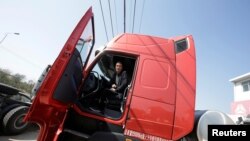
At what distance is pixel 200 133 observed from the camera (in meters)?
2.87

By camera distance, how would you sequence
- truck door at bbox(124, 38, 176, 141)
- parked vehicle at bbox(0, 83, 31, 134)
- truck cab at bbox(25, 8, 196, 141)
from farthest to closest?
parked vehicle at bbox(0, 83, 31, 134)
truck door at bbox(124, 38, 176, 141)
truck cab at bbox(25, 8, 196, 141)

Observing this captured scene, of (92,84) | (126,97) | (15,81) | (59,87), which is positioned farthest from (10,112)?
(15,81)

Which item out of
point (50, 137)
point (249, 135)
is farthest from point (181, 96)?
point (50, 137)

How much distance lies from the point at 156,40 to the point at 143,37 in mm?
256

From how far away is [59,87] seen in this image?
2.63 metres

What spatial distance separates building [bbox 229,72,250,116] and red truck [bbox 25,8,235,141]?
62.1ft

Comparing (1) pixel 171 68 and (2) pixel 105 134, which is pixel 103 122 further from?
(1) pixel 171 68

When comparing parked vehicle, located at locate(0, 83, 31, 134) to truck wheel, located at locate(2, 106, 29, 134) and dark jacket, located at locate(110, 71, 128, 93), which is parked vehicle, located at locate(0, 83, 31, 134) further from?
→ dark jacket, located at locate(110, 71, 128, 93)

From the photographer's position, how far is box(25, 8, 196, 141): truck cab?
8.85 feet

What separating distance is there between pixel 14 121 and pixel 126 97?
3897 millimetres

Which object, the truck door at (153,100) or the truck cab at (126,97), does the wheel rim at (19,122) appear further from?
the truck door at (153,100)

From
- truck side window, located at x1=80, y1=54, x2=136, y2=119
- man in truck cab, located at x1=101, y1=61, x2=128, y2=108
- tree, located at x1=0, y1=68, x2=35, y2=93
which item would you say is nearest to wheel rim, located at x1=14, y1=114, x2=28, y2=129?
truck side window, located at x1=80, y1=54, x2=136, y2=119

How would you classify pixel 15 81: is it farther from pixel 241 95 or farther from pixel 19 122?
pixel 241 95

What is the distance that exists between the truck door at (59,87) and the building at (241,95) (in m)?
20.1
